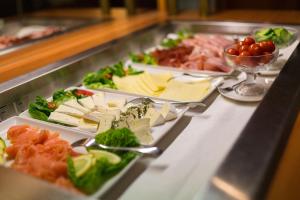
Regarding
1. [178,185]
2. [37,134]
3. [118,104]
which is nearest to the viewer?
[178,185]

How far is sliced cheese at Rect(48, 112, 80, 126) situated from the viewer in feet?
3.07

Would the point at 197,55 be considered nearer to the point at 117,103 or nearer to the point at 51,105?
the point at 117,103

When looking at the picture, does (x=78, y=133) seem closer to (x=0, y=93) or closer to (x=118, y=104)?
(x=118, y=104)

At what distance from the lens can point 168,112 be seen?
928 mm

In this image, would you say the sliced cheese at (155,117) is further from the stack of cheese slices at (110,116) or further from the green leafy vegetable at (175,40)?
the green leafy vegetable at (175,40)

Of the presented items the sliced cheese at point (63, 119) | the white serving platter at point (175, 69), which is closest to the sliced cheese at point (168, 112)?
the sliced cheese at point (63, 119)

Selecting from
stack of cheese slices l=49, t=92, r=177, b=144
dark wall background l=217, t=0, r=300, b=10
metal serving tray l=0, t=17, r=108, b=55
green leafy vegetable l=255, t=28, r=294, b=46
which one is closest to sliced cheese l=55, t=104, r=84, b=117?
stack of cheese slices l=49, t=92, r=177, b=144

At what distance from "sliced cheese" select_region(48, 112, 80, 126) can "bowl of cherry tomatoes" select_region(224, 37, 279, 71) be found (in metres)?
0.47

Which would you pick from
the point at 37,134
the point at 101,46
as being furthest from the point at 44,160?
the point at 101,46

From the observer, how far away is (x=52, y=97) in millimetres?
1124

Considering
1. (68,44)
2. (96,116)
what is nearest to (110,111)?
(96,116)

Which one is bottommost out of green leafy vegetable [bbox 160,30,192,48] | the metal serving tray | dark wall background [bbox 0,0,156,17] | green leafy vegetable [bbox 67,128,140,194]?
green leafy vegetable [bbox 67,128,140,194]

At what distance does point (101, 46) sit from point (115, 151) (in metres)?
0.73

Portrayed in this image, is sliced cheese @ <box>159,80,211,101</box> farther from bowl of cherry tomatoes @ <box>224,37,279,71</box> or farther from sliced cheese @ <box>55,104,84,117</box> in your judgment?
sliced cheese @ <box>55,104,84,117</box>
